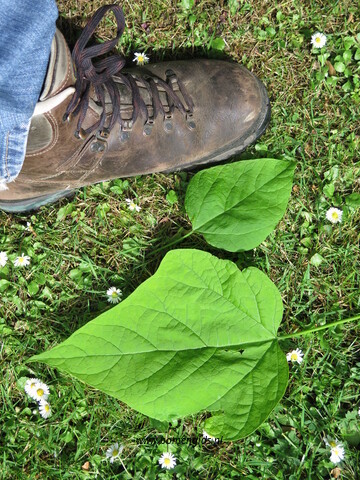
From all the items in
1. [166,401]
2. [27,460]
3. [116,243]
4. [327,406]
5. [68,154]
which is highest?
[68,154]

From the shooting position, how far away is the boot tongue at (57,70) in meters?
1.68

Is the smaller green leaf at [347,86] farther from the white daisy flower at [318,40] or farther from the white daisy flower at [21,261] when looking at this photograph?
the white daisy flower at [21,261]

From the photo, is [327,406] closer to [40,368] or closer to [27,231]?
[40,368]

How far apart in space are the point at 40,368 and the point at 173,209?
852 millimetres

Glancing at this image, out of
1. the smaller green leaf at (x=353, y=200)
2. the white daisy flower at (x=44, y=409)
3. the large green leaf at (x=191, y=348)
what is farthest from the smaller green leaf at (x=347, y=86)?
the white daisy flower at (x=44, y=409)

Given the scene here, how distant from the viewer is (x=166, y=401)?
1.83 metres

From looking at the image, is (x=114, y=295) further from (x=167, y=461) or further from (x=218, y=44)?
(x=218, y=44)

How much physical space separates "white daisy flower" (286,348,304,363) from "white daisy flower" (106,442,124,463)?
745 millimetres

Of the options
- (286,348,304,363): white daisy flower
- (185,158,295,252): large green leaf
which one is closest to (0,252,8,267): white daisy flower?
(185,158,295,252): large green leaf

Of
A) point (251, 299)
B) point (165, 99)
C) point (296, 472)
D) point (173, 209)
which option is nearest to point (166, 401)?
point (251, 299)

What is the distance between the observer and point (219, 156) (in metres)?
2.29

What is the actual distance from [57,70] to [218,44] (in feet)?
3.12

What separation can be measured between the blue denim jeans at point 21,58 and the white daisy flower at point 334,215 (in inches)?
49.2

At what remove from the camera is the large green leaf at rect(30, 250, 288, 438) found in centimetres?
183
